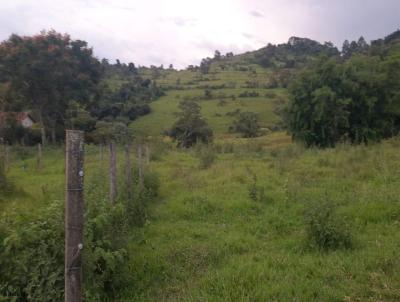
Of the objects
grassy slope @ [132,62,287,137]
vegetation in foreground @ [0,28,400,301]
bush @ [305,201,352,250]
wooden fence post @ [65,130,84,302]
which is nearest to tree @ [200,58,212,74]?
grassy slope @ [132,62,287,137]

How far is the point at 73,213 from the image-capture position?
3426 millimetres

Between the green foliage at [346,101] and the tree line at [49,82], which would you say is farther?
the green foliage at [346,101]

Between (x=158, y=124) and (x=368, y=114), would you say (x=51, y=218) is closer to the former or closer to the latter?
(x=368, y=114)

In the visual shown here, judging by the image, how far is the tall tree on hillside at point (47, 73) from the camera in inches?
1162

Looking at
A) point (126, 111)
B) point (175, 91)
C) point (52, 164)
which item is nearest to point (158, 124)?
point (126, 111)

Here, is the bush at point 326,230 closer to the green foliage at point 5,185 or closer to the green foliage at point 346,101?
the green foliage at point 5,185

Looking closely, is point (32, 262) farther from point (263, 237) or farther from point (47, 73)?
point (47, 73)

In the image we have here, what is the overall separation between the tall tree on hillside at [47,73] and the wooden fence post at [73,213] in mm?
28120

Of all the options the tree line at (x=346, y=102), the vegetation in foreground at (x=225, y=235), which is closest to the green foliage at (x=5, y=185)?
the vegetation in foreground at (x=225, y=235)

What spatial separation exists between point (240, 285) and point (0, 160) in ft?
27.3

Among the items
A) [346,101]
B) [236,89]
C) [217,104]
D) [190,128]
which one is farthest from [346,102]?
[236,89]

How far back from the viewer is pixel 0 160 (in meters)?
11.4

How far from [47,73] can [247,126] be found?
969 inches

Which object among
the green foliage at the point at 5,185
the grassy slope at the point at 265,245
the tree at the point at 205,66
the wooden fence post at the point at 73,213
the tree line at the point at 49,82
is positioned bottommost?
the grassy slope at the point at 265,245
